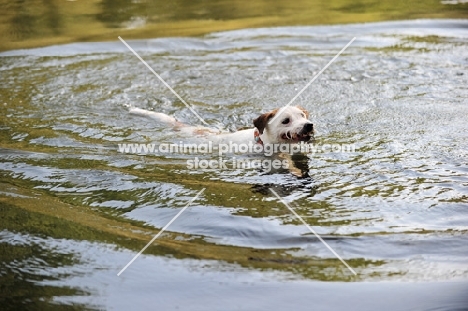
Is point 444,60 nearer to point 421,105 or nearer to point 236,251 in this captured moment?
point 421,105

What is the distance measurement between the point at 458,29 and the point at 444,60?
2764mm

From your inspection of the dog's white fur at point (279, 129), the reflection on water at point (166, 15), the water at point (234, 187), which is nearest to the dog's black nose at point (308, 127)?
the dog's white fur at point (279, 129)

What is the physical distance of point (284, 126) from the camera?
7.96 m

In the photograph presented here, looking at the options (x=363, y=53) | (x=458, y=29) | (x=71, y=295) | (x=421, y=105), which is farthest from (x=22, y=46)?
(x=71, y=295)

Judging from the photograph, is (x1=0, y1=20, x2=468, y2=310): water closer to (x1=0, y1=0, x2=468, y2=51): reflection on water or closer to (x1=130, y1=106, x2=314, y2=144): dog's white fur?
(x1=130, y1=106, x2=314, y2=144): dog's white fur

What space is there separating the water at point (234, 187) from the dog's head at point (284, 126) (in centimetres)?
35

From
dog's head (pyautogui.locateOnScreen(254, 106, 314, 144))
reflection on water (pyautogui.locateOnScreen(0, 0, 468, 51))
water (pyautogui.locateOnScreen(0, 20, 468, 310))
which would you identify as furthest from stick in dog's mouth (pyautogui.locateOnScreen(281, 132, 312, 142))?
reflection on water (pyautogui.locateOnScreen(0, 0, 468, 51))

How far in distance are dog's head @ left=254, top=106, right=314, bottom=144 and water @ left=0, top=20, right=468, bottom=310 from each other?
0.35 metres

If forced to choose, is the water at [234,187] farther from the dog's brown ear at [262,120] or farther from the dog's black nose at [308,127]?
the dog's brown ear at [262,120]

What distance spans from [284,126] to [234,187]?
4.26 feet

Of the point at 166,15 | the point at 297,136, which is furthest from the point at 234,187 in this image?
the point at 166,15

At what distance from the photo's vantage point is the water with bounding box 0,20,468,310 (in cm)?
498

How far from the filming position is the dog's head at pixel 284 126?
784 cm

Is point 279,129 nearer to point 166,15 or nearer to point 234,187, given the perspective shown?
point 234,187
